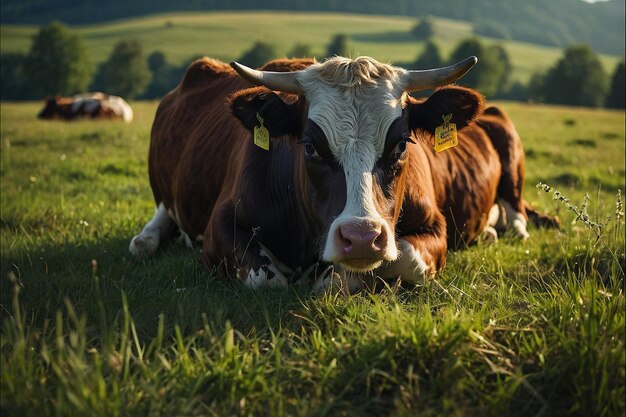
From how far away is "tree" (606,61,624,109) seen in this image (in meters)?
66.1

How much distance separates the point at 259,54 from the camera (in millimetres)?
90812

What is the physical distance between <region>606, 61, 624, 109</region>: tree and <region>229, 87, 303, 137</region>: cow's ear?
222ft

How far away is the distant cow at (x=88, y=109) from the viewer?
2677 centimetres

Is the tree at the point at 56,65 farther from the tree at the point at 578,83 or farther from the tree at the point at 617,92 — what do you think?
the tree at the point at 617,92

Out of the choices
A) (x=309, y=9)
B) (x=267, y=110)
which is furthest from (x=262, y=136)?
(x=309, y=9)

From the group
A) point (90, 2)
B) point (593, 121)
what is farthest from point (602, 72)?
point (90, 2)

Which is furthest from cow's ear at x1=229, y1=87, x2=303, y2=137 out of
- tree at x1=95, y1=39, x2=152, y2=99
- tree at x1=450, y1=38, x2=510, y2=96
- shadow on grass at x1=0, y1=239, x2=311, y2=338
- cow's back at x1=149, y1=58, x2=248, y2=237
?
tree at x1=450, y1=38, x2=510, y2=96

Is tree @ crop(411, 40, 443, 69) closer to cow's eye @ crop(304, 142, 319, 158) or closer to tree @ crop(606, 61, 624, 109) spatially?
tree @ crop(606, 61, 624, 109)

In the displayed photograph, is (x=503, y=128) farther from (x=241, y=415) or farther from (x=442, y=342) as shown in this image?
(x=241, y=415)

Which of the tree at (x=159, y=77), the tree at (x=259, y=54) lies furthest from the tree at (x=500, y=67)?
the tree at (x=159, y=77)

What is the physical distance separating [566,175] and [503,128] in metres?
4.77

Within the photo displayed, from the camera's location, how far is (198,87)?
26.6 feet

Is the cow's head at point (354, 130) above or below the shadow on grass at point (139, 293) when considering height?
above

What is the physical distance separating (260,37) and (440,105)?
374 ft
